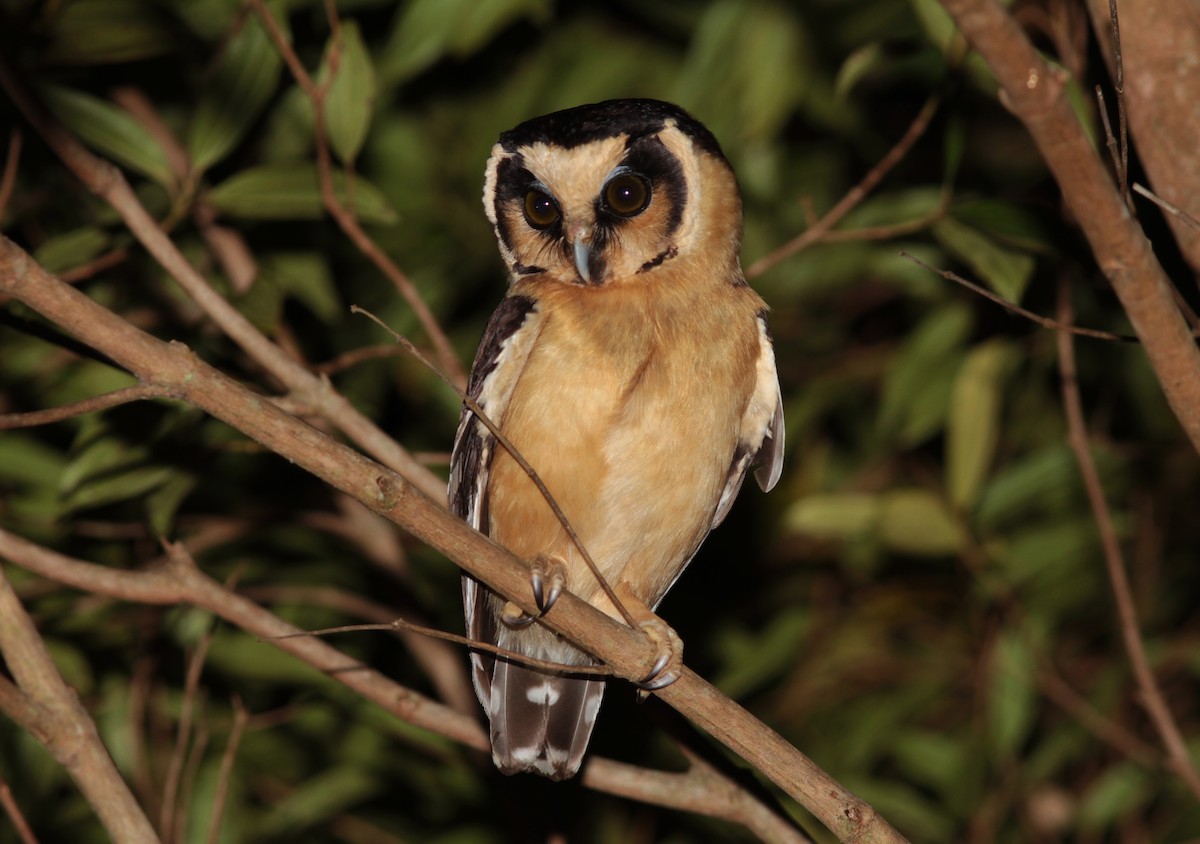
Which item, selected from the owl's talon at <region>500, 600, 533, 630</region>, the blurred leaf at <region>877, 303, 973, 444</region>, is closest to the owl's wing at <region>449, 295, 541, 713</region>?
the owl's talon at <region>500, 600, 533, 630</region>

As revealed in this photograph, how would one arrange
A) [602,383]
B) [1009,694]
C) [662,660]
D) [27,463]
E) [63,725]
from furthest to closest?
[1009,694] → [27,463] → [602,383] → [662,660] → [63,725]

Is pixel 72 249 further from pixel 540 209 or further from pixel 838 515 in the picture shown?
pixel 838 515

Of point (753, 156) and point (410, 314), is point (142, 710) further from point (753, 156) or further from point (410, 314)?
point (753, 156)

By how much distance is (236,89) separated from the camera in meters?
4.05

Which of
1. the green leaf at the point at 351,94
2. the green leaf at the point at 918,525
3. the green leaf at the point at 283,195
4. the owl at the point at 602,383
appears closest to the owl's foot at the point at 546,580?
the owl at the point at 602,383

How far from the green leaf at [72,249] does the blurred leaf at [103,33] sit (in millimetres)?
540

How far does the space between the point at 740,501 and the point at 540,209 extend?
207 cm

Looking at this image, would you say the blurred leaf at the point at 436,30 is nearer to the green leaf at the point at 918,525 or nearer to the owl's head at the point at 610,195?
the owl's head at the point at 610,195

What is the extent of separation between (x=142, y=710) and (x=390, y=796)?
1.44 m

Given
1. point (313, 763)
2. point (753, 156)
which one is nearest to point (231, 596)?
point (313, 763)

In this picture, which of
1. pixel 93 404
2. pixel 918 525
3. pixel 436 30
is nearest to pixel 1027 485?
pixel 918 525

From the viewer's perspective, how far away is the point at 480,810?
5266 millimetres

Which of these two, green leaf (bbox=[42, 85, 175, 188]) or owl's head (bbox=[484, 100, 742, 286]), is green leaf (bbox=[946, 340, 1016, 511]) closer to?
owl's head (bbox=[484, 100, 742, 286])

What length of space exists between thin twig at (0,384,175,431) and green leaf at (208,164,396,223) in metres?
1.74
